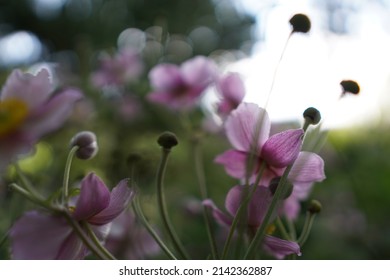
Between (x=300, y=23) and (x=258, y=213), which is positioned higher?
(x=300, y=23)

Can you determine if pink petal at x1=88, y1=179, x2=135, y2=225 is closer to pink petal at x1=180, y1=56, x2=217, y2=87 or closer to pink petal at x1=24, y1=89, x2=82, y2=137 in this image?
pink petal at x1=24, y1=89, x2=82, y2=137

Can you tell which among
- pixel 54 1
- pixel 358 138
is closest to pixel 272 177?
pixel 358 138

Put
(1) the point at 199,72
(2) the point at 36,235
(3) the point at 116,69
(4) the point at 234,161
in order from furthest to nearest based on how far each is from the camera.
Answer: (3) the point at 116,69 < (1) the point at 199,72 < (4) the point at 234,161 < (2) the point at 36,235

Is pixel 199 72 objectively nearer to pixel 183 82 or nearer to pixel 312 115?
pixel 183 82

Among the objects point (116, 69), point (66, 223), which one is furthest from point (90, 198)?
point (116, 69)

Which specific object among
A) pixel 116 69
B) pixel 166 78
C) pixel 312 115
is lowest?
pixel 116 69

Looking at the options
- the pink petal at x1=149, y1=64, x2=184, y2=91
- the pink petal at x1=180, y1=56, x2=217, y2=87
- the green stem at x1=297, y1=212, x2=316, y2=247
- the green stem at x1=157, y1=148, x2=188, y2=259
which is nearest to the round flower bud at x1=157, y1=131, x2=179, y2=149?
the green stem at x1=157, y1=148, x2=188, y2=259

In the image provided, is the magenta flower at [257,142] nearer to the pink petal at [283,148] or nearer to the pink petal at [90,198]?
the pink petal at [283,148]
